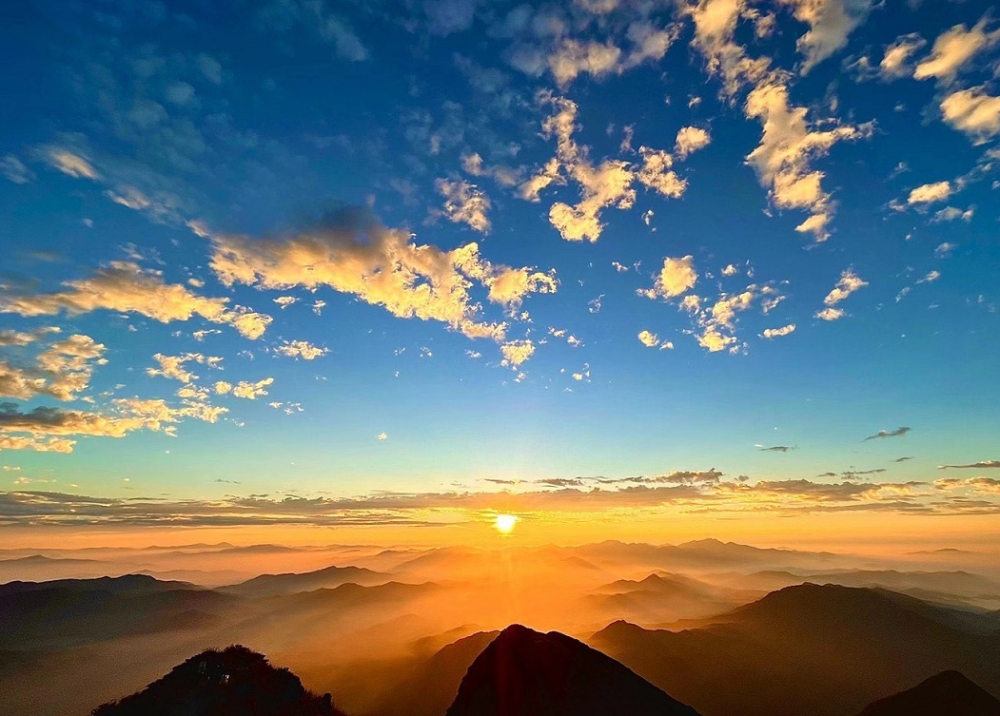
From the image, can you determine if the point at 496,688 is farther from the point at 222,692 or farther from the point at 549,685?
Result: the point at 222,692

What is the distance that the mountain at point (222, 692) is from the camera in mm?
121250

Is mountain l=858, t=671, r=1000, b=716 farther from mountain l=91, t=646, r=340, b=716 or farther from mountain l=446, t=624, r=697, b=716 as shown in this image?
mountain l=91, t=646, r=340, b=716

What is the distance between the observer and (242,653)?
464 feet

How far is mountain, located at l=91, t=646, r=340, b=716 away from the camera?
121250mm

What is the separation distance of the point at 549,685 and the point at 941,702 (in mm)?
152473

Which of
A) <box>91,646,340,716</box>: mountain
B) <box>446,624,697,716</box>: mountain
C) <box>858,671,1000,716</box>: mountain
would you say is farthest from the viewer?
<box>858,671,1000,716</box>: mountain

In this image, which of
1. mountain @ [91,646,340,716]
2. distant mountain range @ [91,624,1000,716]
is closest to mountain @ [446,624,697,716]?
distant mountain range @ [91,624,1000,716]

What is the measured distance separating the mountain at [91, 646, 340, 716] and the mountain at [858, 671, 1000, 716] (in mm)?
190628

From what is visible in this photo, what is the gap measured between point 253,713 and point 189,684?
874 inches

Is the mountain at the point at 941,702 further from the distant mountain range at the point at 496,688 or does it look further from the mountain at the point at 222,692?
the mountain at the point at 222,692

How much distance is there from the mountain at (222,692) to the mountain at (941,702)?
191 meters

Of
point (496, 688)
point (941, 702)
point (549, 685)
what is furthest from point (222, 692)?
point (941, 702)

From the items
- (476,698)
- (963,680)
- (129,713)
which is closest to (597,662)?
(476,698)

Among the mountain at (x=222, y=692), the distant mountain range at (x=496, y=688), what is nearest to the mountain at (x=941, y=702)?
the distant mountain range at (x=496, y=688)
